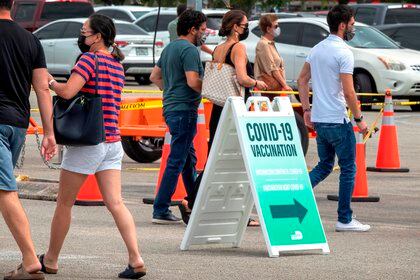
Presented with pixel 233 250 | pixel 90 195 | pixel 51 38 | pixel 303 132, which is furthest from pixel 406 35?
pixel 233 250

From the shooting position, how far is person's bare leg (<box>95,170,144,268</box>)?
26.9ft

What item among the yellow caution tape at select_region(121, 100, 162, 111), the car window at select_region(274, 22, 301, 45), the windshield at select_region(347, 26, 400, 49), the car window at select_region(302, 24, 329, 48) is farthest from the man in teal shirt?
the car window at select_region(274, 22, 301, 45)

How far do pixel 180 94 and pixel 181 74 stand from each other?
0.51ft

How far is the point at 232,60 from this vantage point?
1062 cm

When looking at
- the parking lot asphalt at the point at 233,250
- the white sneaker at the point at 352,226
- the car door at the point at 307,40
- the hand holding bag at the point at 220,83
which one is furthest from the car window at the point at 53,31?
the white sneaker at the point at 352,226

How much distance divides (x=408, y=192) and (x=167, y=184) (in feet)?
12.0

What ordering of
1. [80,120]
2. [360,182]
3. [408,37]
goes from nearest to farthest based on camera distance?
[80,120] → [360,182] → [408,37]

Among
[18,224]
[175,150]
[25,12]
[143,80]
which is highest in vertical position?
[18,224]

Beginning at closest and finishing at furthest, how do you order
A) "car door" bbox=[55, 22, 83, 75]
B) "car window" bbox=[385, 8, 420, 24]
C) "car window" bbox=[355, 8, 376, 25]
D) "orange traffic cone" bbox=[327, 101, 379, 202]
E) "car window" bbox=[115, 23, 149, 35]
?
"orange traffic cone" bbox=[327, 101, 379, 202], "car door" bbox=[55, 22, 83, 75], "car window" bbox=[115, 23, 149, 35], "car window" bbox=[385, 8, 420, 24], "car window" bbox=[355, 8, 376, 25]

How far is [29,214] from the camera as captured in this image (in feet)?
37.0

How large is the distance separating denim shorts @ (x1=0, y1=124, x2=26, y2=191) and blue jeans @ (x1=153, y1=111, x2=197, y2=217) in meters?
2.68

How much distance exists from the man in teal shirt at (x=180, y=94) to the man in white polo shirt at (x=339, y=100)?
0.93 metres

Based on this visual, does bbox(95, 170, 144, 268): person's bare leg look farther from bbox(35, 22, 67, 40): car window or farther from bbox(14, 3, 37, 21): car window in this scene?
bbox(14, 3, 37, 21): car window

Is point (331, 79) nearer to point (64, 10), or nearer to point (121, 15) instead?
point (64, 10)
